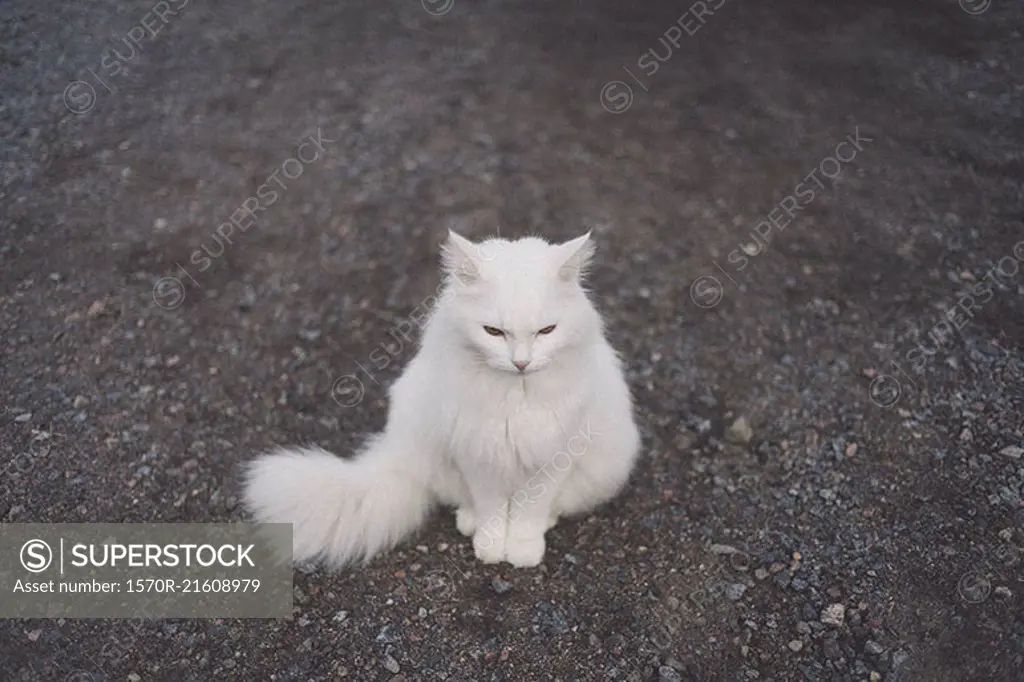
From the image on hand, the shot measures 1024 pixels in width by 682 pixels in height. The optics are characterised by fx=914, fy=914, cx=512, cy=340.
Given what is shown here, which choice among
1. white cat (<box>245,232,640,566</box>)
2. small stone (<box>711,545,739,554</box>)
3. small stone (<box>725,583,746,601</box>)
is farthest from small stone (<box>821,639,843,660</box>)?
white cat (<box>245,232,640,566</box>)

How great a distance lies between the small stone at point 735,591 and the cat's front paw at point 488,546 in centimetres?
100

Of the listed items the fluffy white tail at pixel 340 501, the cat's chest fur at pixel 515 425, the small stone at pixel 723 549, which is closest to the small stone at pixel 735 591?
the small stone at pixel 723 549

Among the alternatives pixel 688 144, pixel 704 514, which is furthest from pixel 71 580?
pixel 688 144

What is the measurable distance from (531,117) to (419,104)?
0.89 meters

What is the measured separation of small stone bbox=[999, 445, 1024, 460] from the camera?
4.61 m

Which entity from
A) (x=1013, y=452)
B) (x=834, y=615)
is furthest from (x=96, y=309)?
(x=1013, y=452)

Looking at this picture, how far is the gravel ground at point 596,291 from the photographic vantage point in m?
3.86

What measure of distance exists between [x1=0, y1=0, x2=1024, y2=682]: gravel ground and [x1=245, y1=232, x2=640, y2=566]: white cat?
0.22 meters

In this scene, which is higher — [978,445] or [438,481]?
[438,481]

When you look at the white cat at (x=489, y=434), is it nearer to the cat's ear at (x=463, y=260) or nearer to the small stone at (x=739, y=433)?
the cat's ear at (x=463, y=260)

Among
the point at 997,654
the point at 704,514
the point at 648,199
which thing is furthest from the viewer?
the point at 648,199

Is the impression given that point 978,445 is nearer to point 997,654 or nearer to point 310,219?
point 997,654

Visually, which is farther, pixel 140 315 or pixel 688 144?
pixel 688 144

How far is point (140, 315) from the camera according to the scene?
17.7 ft
